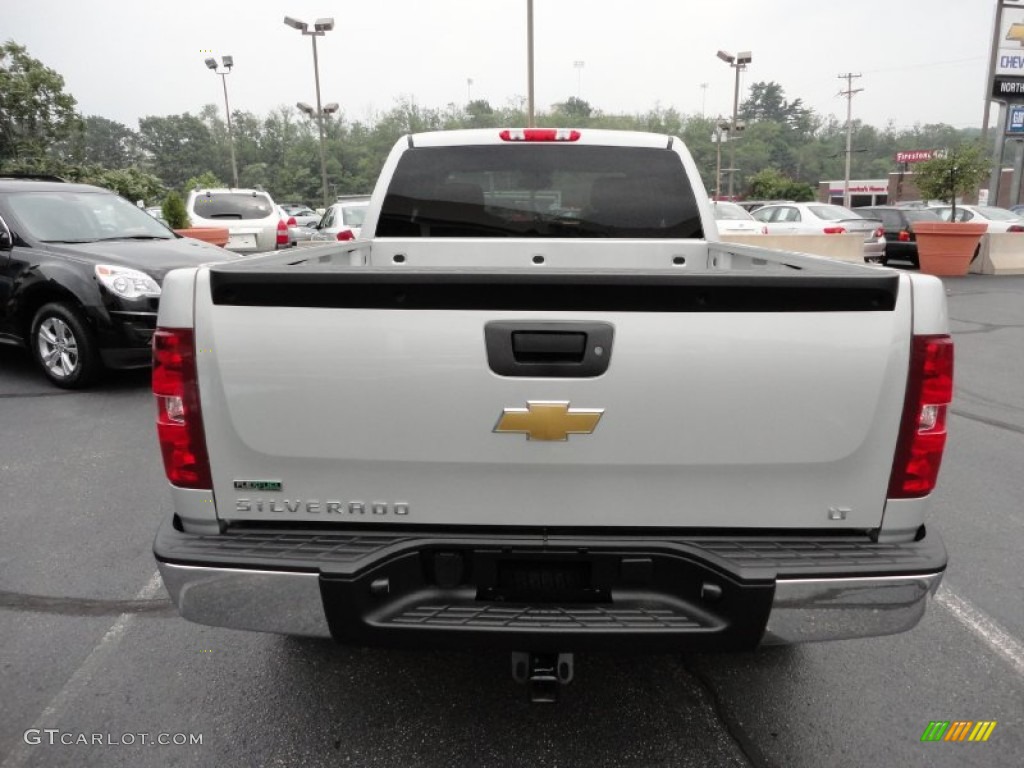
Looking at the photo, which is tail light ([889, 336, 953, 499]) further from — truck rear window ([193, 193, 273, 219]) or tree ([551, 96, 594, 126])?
tree ([551, 96, 594, 126])

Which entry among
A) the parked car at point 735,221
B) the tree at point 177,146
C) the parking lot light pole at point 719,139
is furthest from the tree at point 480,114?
the parked car at point 735,221

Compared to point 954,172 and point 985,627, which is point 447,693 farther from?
point 954,172

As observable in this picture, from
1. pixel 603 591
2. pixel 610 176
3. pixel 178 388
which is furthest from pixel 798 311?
pixel 610 176

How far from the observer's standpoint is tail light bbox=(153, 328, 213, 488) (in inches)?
80.9

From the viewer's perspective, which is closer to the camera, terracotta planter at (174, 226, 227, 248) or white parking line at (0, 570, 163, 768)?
white parking line at (0, 570, 163, 768)

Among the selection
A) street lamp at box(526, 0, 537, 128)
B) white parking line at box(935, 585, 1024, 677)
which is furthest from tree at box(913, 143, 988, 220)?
white parking line at box(935, 585, 1024, 677)

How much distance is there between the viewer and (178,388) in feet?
6.85

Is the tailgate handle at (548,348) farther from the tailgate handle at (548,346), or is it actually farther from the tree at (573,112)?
the tree at (573,112)

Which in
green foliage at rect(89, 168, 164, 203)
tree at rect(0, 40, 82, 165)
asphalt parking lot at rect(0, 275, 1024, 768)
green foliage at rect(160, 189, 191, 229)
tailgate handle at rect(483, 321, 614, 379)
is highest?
tree at rect(0, 40, 82, 165)

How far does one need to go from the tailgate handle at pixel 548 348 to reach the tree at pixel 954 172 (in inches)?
744

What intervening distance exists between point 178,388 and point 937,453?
2.17 m

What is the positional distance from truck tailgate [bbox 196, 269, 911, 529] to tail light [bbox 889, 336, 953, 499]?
42 mm

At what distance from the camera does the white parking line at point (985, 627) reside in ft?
9.76

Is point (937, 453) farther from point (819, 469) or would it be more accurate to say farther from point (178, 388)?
point (178, 388)
